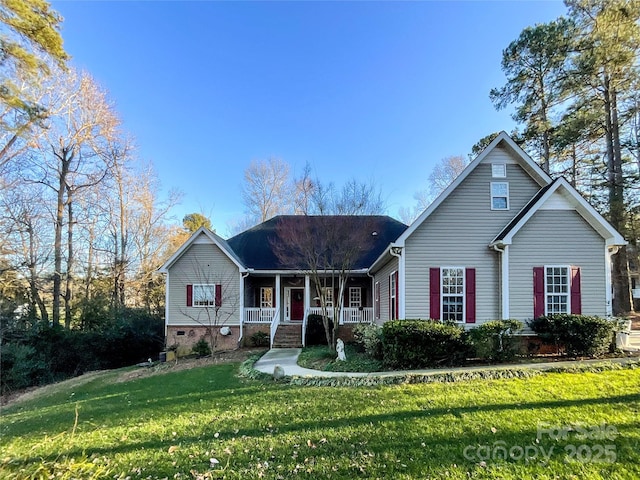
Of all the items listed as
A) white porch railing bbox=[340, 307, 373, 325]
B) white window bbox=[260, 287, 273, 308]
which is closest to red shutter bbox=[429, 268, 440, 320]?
white porch railing bbox=[340, 307, 373, 325]

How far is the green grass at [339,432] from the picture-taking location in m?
3.91

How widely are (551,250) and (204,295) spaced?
13596 millimetres

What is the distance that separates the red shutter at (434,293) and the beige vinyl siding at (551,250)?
2105 millimetres

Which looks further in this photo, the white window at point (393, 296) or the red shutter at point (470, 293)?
the white window at point (393, 296)

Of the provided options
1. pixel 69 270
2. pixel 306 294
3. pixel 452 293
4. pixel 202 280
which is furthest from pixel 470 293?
pixel 69 270

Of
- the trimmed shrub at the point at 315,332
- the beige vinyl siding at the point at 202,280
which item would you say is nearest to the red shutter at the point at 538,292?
the trimmed shrub at the point at 315,332

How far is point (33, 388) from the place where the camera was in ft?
45.0

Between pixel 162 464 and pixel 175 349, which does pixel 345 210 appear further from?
pixel 162 464

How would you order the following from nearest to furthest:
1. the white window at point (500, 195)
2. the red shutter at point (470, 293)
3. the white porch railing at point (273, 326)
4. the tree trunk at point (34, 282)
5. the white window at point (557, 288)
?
the white window at point (557, 288), the red shutter at point (470, 293), the white window at point (500, 195), the white porch railing at point (273, 326), the tree trunk at point (34, 282)

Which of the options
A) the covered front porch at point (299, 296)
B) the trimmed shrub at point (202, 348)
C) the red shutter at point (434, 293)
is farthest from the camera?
the covered front porch at point (299, 296)

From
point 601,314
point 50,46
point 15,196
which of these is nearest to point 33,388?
point 15,196

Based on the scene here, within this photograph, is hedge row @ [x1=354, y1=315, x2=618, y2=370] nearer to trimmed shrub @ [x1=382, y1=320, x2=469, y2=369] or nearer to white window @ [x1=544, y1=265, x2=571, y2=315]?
trimmed shrub @ [x1=382, y1=320, x2=469, y2=369]

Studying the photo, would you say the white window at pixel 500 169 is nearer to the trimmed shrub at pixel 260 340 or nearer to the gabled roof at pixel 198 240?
the gabled roof at pixel 198 240

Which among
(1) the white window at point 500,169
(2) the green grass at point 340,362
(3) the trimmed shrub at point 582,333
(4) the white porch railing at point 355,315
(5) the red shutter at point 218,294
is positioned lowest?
(2) the green grass at point 340,362
